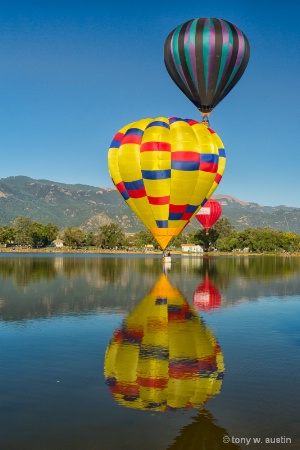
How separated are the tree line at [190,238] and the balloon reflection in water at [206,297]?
381ft

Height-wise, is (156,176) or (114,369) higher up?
(156,176)

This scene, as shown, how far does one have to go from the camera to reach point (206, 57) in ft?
162

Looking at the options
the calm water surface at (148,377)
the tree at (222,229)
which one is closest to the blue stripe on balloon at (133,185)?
the calm water surface at (148,377)

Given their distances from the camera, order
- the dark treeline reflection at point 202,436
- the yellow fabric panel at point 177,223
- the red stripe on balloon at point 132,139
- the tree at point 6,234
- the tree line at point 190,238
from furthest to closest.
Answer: the tree at point 6,234
the tree line at point 190,238
the yellow fabric panel at point 177,223
the red stripe on balloon at point 132,139
the dark treeline reflection at point 202,436

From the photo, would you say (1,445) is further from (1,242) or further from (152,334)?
(1,242)

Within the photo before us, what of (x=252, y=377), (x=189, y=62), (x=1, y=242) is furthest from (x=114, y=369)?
(x=1, y=242)

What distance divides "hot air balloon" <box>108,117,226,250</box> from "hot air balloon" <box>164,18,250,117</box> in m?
8.26

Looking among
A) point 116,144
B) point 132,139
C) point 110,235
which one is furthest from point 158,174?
point 110,235

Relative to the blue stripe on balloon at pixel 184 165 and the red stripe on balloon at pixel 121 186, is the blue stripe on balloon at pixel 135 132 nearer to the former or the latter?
the blue stripe on balloon at pixel 184 165

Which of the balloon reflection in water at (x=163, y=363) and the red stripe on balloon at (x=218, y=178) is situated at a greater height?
the red stripe on balloon at (x=218, y=178)

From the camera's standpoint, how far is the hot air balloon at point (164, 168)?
41.3 metres

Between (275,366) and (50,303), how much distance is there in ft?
62.6

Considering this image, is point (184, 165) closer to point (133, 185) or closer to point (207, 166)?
point (207, 166)

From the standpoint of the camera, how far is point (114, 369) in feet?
54.3
